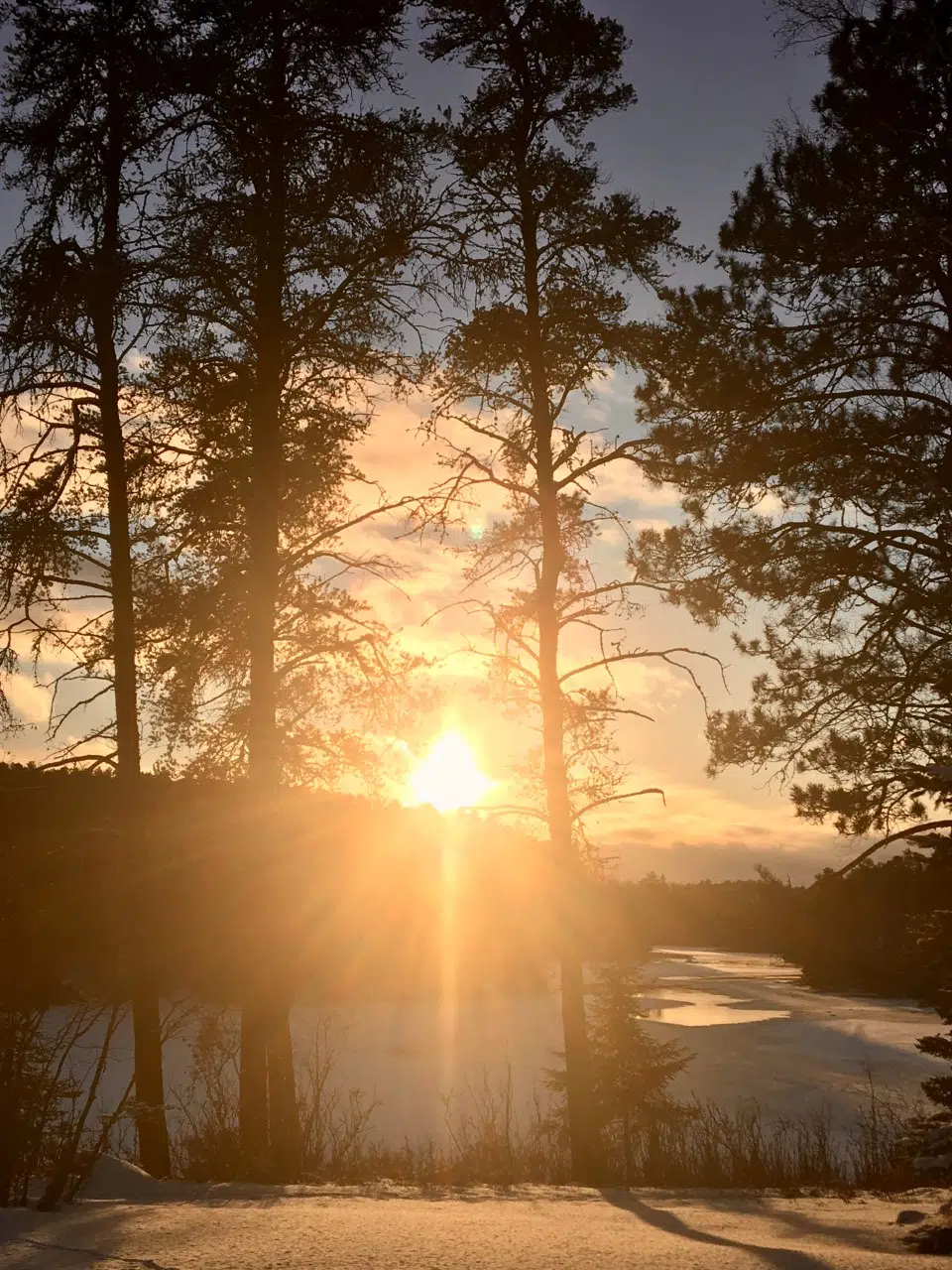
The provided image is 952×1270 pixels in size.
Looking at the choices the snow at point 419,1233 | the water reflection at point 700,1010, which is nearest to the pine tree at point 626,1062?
the water reflection at point 700,1010

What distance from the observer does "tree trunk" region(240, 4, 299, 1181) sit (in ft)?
32.4

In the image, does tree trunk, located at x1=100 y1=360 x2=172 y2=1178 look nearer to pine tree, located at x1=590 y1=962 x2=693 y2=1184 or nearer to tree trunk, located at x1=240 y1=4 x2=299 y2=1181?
tree trunk, located at x1=240 y1=4 x2=299 y2=1181

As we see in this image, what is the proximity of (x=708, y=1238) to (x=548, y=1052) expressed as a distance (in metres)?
15.8

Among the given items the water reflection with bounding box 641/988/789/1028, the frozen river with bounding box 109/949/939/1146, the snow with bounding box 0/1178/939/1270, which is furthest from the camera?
the water reflection with bounding box 641/988/789/1028

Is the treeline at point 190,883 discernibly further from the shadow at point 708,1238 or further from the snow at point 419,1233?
the shadow at point 708,1238

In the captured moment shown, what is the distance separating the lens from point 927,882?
8.08 metres

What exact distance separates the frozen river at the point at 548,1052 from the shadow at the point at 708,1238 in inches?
433

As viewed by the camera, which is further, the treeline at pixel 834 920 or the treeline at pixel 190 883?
the treeline at pixel 834 920

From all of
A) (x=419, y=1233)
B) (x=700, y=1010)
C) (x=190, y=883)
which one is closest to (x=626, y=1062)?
(x=190, y=883)

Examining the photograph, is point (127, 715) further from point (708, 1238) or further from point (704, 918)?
point (704, 918)

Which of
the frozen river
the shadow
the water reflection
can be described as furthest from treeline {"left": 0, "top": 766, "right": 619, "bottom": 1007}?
the water reflection

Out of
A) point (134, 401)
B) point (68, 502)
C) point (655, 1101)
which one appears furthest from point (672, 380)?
point (655, 1101)

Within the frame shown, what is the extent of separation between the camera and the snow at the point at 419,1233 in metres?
3.51

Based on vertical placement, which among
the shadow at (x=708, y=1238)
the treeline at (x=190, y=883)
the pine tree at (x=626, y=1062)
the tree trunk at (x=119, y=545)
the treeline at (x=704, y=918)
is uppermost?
the tree trunk at (x=119, y=545)
